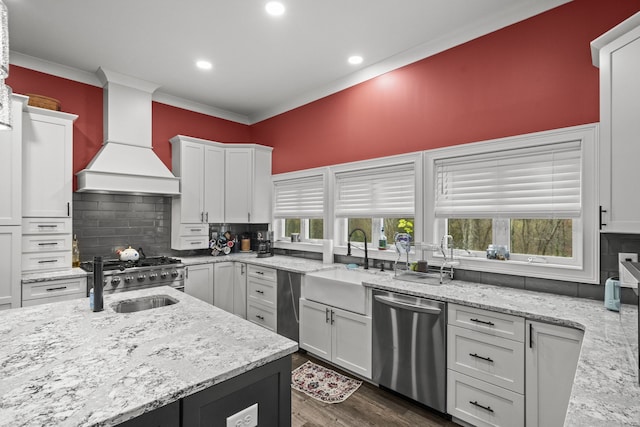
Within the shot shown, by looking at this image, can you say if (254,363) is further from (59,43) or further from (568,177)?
(59,43)

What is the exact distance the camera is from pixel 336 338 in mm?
2953

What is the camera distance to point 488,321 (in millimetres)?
2043

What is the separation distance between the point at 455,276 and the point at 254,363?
2.14m

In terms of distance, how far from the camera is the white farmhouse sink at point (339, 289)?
2766mm

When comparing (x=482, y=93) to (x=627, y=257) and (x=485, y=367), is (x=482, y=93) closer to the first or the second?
(x=627, y=257)

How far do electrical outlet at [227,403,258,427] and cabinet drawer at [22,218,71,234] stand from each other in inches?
121

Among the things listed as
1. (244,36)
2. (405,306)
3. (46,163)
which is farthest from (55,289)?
(405,306)

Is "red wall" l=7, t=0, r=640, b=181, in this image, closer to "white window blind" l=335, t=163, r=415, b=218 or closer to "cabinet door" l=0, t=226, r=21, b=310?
"white window blind" l=335, t=163, r=415, b=218

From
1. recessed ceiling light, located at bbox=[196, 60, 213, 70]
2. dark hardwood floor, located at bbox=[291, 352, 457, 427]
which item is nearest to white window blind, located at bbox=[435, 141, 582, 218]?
dark hardwood floor, located at bbox=[291, 352, 457, 427]

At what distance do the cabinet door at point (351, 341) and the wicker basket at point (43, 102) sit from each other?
11.2ft

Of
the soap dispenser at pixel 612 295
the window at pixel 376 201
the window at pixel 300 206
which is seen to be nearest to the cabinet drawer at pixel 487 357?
the soap dispenser at pixel 612 295

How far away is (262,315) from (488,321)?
2566 mm

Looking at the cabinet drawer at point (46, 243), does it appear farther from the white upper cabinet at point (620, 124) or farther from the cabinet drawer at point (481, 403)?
the white upper cabinet at point (620, 124)

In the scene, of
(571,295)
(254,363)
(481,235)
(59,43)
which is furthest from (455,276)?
(59,43)
